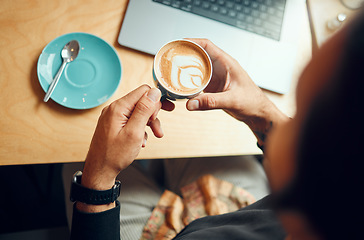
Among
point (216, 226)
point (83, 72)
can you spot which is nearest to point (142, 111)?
point (83, 72)

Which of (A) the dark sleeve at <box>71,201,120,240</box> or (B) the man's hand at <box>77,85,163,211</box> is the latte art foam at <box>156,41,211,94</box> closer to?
(B) the man's hand at <box>77,85,163,211</box>

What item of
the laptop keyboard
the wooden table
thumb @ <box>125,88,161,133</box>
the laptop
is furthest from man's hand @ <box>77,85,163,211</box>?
the laptop keyboard

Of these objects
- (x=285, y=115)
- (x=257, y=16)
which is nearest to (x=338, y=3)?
(x=257, y=16)

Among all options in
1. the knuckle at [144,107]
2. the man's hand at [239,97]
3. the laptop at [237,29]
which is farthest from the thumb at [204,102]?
the laptop at [237,29]

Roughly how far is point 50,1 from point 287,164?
74 centimetres

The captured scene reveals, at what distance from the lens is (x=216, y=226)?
0.69m

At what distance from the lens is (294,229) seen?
1.12 ft

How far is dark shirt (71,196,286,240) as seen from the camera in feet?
1.90

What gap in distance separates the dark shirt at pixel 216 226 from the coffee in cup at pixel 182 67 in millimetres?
326

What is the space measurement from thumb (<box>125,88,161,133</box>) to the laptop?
23cm

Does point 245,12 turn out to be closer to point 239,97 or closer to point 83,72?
point 239,97

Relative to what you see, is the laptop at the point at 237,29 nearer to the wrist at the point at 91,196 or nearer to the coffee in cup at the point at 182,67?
the coffee in cup at the point at 182,67

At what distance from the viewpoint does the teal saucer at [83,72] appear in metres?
0.66

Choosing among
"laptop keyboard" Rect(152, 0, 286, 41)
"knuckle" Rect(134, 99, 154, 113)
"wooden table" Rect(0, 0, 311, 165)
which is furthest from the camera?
"laptop keyboard" Rect(152, 0, 286, 41)
